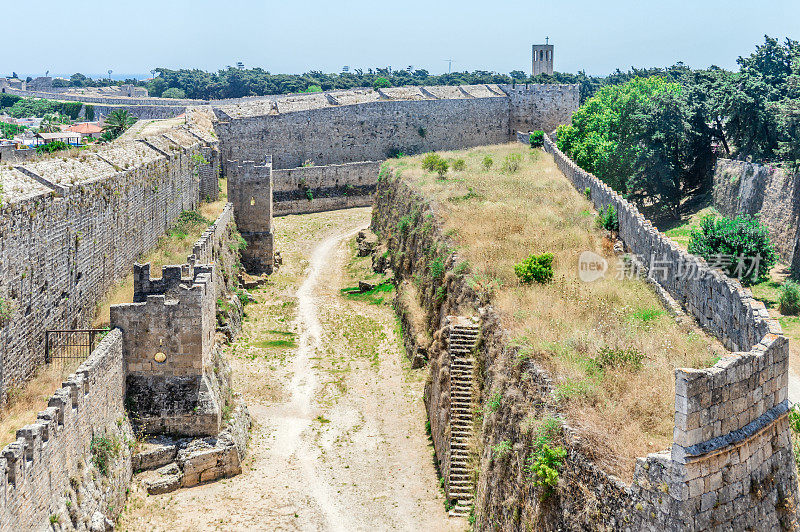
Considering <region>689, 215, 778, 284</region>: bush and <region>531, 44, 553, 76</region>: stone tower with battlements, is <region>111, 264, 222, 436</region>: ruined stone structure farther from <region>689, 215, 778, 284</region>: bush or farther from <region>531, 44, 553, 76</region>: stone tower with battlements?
<region>531, 44, 553, 76</region>: stone tower with battlements

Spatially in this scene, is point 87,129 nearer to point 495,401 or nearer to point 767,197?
point 767,197

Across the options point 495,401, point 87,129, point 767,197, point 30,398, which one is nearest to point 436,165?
point 767,197

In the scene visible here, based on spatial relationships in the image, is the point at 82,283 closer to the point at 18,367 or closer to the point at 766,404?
the point at 18,367

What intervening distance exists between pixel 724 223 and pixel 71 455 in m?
14.9

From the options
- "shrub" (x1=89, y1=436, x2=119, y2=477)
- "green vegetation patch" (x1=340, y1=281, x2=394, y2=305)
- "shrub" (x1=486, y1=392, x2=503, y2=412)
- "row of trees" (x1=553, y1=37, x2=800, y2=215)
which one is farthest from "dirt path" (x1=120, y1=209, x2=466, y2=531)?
"row of trees" (x1=553, y1=37, x2=800, y2=215)

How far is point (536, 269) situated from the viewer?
18797mm

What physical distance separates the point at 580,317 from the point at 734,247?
247 inches

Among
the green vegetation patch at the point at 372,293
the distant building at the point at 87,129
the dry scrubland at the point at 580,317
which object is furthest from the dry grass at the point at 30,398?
the distant building at the point at 87,129

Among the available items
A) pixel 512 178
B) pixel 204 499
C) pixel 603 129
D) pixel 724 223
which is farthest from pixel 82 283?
pixel 603 129

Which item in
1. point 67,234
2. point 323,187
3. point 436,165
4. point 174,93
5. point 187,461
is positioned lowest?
point 187,461

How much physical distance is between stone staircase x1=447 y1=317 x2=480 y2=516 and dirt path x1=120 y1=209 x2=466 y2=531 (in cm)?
53

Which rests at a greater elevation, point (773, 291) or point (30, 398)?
point (773, 291)

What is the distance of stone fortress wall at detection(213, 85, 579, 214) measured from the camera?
46.5 meters

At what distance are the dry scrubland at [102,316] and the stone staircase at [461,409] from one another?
755cm
